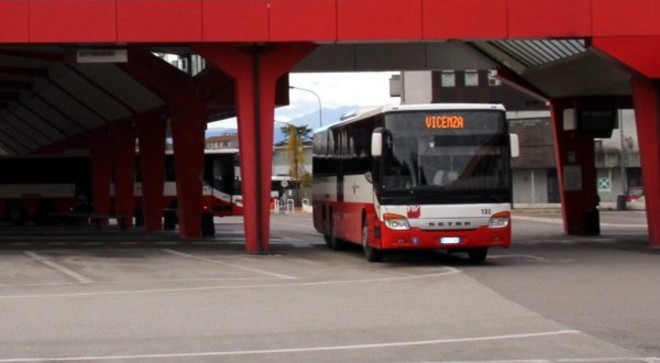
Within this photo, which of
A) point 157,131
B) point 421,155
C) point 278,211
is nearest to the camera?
point 421,155

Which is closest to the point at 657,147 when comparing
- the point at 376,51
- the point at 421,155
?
the point at 421,155

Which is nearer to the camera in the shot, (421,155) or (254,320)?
(254,320)

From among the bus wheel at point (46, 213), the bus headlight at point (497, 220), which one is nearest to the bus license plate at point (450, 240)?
the bus headlight at point (497, 220)

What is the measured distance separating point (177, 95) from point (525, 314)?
68.1ft

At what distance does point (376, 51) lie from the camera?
34.3 m

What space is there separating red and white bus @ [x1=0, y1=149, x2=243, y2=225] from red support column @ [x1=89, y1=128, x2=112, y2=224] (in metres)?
2.10

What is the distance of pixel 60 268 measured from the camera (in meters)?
22.5

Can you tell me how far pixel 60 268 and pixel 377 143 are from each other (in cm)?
721

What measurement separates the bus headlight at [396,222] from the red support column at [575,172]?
16.2 meters

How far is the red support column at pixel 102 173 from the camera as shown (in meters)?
Answer: 49.7

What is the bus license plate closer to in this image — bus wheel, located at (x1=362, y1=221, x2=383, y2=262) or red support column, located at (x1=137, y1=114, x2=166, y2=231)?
bus wheel, located at (x1=362, y1=221, x2=383, y2=262)

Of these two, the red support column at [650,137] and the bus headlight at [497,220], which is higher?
the red support column at [650,137]

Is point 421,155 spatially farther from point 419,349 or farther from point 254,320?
point 419,349

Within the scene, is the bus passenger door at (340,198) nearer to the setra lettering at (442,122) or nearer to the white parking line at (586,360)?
the setra lettering at (442,122)
